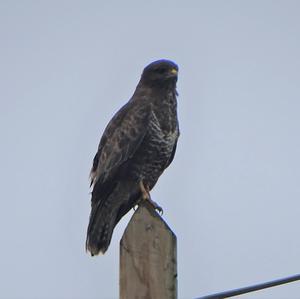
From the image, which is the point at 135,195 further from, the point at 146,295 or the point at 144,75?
the point at 146,295

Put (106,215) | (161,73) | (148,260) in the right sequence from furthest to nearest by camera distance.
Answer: (161,73)
(106,215)
(148,260)

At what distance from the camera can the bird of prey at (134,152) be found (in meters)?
6.95

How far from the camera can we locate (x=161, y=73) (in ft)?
24.8

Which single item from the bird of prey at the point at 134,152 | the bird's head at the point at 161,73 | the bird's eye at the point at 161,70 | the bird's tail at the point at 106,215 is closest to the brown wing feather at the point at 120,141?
the bird of prey at the point at 134,152

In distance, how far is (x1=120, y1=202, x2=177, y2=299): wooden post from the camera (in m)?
3.28

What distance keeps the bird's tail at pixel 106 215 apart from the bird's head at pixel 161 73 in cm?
107

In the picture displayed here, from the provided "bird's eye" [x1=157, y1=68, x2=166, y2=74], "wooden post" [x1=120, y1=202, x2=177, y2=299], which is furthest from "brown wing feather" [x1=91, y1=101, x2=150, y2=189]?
"wooden post" [x1=120, y1=202, x2=177, y2=299]

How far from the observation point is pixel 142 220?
3416mm

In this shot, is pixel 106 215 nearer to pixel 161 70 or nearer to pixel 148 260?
pixel 161 70

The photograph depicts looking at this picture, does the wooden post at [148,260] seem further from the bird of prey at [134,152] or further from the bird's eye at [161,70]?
the bird's eye at [161,70]

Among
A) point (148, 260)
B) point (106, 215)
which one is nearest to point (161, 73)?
point (106, 215)

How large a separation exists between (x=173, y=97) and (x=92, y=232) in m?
1.73

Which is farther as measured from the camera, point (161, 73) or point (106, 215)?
point (161, 73)

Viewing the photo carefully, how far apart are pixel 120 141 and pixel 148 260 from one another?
380 cm
